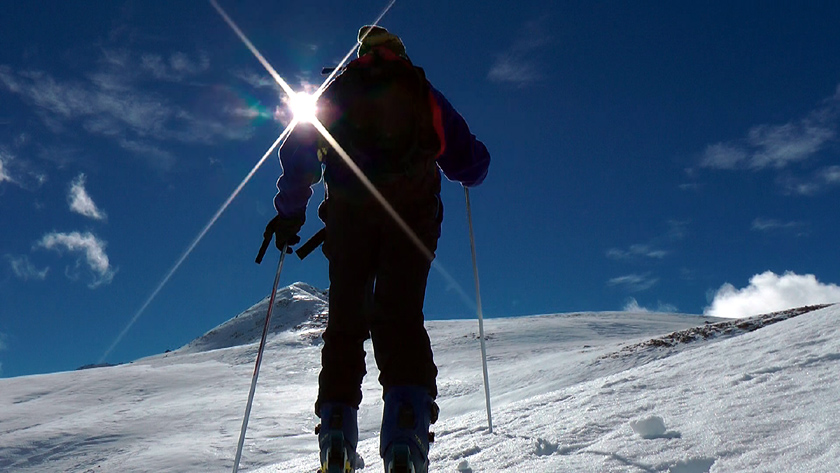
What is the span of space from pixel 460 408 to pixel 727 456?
9.03 meters

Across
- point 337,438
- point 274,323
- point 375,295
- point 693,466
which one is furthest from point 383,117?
point 274,323

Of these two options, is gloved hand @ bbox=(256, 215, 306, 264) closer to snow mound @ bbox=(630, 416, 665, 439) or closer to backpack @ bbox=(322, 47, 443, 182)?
backpack @ bbox=(322, 47, 443, 182)

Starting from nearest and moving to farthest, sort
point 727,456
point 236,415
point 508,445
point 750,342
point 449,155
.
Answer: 1. point 727,456
2. point 449,155
3. point 508,445
4. point 750,342
5. point 236,415

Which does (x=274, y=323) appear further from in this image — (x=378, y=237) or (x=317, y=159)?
(x=378, y=237)

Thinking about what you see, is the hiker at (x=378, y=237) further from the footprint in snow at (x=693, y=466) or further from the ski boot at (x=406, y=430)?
the footprint in snow at (x=693, y=466)

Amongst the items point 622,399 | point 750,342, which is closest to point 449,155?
point 622,399

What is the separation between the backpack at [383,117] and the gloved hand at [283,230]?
0.54 m

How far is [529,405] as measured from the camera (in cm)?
468

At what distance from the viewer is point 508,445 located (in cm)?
301

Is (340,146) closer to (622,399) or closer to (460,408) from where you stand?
(622,399)

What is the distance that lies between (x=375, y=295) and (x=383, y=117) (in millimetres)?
714

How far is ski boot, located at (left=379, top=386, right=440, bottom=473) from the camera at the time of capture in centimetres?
177

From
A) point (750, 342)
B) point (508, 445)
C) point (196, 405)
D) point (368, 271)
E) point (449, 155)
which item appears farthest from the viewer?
point (196, 405)

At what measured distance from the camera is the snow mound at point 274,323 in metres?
36.8
